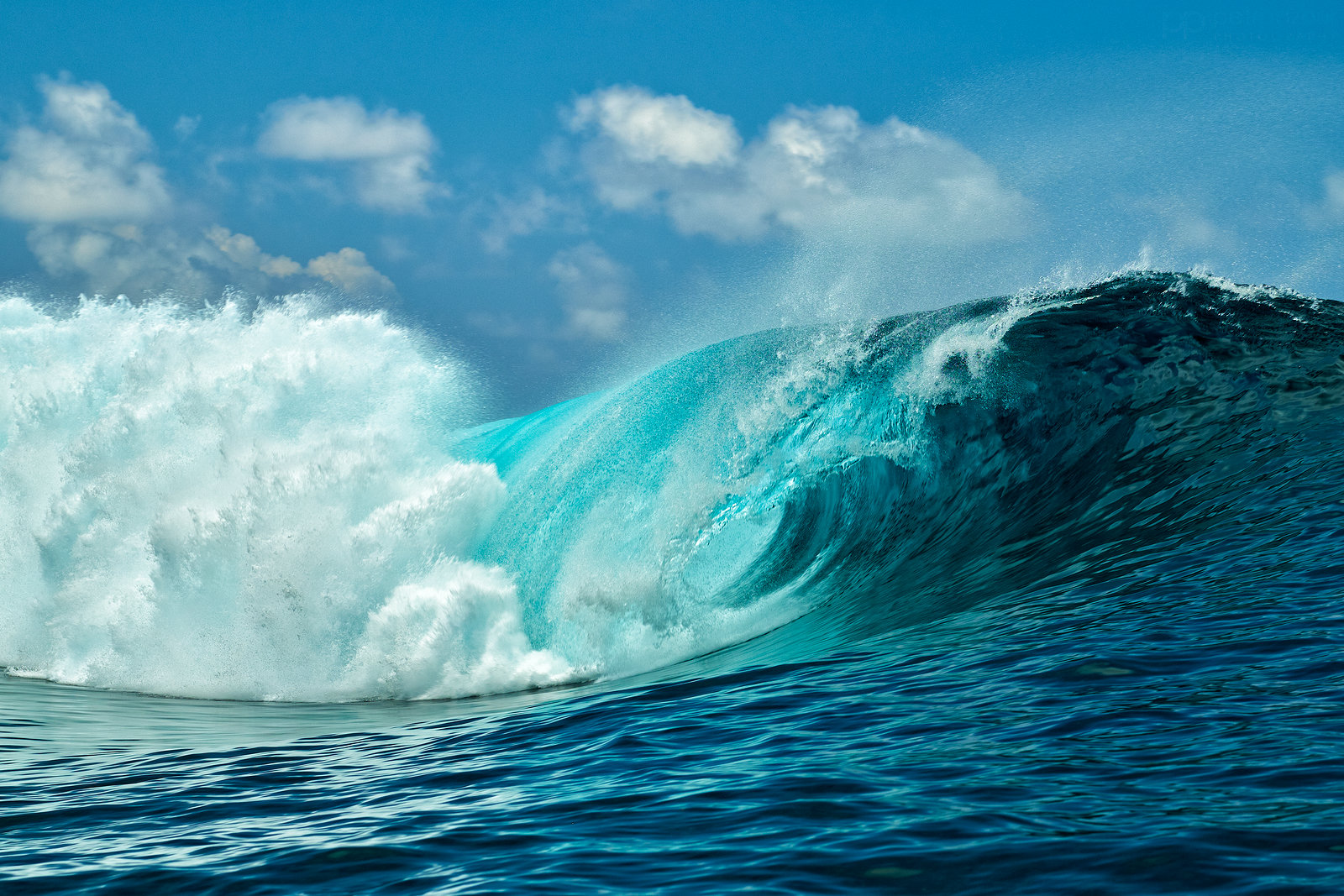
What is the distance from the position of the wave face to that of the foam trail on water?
0.03m

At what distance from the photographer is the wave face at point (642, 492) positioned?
8844 mm

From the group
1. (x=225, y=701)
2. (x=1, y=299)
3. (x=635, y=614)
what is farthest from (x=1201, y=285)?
(x=1, y=299)

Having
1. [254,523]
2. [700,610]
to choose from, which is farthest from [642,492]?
[254,523]

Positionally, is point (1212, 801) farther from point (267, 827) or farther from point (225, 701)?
point (225, 701)

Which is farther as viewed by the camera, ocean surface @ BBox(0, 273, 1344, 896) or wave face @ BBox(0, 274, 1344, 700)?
wave face @ BBox(0, 274, 1344, 700)

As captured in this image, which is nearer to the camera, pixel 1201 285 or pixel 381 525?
pixel 381 525

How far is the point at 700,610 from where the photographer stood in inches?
361

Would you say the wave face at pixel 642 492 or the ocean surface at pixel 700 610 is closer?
the ocean surface at pixel 700 610

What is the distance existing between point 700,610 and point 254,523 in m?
4.60

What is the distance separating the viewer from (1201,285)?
12344 mm

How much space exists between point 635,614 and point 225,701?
3.71 meters

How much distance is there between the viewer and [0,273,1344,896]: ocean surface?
12.4 feet

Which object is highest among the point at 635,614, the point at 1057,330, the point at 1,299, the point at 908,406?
the point at 1,299

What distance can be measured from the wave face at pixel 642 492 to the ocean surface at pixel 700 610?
48mm
